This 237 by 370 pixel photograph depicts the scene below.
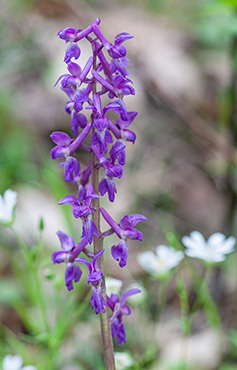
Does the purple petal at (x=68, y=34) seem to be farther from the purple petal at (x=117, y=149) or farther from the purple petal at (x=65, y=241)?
the purple petal at (x=65, y=241)

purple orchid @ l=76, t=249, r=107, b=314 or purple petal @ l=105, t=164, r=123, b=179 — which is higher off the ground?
purple petal @ l=105, t=164, r=123, b=179

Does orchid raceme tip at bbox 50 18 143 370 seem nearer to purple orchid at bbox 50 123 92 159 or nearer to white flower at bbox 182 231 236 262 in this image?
purple orchid at bbox 50 123 92 159

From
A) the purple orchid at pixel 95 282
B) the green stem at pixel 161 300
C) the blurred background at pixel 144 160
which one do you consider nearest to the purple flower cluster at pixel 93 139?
the purple orchid at pixel 95 282

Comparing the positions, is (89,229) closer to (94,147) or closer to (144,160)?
(94,147)

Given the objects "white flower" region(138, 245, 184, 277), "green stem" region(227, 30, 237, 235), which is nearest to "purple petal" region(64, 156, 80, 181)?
"white flower" region(138, 245, 184, 277)

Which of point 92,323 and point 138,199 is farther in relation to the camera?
point 138,199

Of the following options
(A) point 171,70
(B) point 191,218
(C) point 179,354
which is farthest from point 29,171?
(A) point 171,70

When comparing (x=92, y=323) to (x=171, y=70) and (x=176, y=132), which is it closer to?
→ (x=176, y=132)
